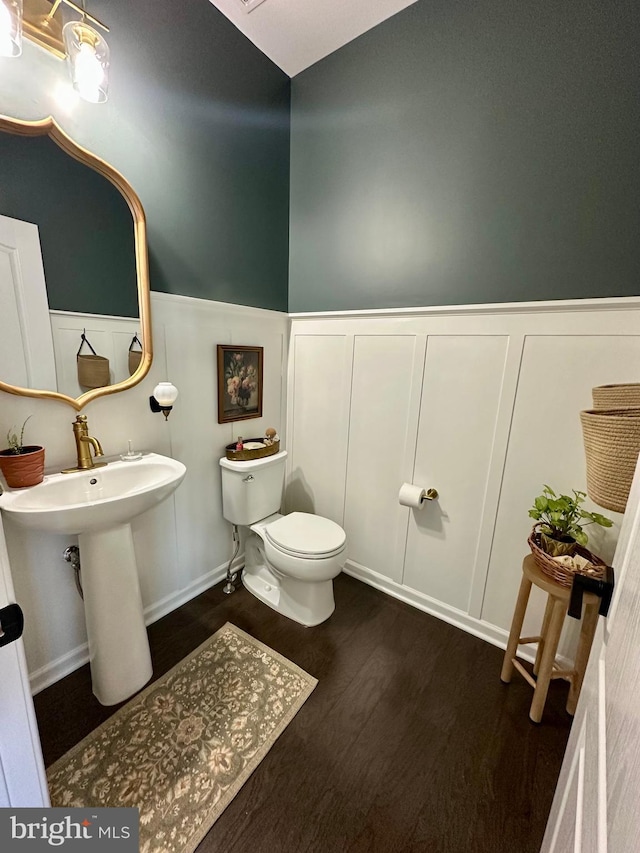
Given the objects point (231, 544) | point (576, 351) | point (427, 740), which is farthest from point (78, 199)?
Answer: point (427, 740)

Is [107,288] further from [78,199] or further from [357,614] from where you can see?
[357,614]

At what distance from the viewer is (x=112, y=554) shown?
1294 mm

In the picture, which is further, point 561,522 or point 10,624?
point 561,522

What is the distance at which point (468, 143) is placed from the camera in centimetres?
148

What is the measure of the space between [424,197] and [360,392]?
0.97 m

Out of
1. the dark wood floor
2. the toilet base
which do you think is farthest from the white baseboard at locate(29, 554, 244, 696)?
the toilet base

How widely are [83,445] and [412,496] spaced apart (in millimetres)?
1457

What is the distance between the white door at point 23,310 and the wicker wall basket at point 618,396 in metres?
1.89

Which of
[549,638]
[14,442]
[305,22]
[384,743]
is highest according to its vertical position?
[305,22]

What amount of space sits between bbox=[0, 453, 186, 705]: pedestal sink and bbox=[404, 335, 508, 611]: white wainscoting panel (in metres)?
1.19

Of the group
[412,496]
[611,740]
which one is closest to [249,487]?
[412,496]

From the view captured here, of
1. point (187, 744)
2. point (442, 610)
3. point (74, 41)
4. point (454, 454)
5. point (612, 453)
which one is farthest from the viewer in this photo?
point (442, 610)

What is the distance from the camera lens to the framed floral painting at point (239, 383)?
6.12 feet

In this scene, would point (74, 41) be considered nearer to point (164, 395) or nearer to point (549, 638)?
point (164, 395)
